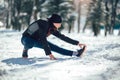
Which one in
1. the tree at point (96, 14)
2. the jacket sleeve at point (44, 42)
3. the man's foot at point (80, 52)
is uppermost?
the jacket sleeve at point (44, 42)

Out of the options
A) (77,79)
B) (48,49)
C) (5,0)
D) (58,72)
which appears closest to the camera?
(77,79)

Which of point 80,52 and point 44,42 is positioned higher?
point 44,42

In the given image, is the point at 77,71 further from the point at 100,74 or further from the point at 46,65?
the point at 46,65

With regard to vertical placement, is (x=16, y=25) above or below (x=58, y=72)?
below

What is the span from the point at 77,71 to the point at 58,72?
0.46 m

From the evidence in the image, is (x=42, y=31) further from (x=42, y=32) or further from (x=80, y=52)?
(x=80, y=52)

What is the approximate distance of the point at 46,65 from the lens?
958 centimetres

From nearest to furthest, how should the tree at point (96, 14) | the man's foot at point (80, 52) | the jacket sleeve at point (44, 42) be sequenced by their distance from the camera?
the jacket sleeve at point (44, 42) < the man's foot at point (80, 52) < the tree at point (96, 14)

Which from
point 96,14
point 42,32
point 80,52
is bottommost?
point 96,14

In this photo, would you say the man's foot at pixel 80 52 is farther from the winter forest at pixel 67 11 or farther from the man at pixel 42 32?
the winter forest at pixel 67 11

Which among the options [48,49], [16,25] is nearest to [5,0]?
[16,25]

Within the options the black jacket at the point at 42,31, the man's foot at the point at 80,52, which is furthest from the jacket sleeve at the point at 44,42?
the man's foot at the point at 80,52

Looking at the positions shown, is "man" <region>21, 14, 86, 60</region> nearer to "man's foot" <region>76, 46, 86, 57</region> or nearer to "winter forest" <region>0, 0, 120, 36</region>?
"man's foot" <region>76, 46, 86, 57</region>

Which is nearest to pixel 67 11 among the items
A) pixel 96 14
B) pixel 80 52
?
pixel 96 14
